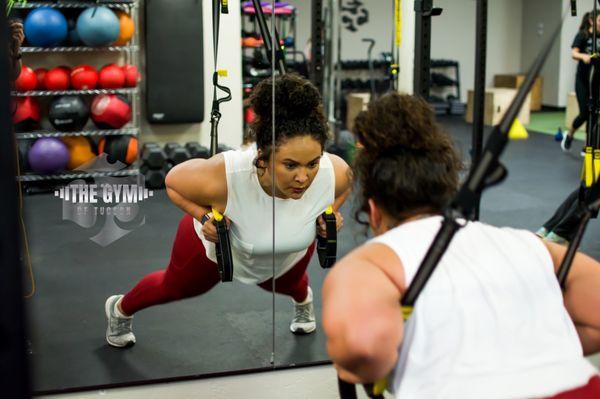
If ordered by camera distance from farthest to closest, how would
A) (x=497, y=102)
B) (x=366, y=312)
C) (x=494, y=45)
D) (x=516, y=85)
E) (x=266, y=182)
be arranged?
(x=494, y=45) → (x=516, y=85) → (x=497, y=102) → (x=266, y=182) → (x=366, y=312)

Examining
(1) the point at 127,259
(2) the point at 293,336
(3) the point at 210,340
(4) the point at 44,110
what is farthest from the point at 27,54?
(2) the point at 293,336

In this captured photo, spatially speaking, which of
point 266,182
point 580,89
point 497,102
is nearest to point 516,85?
point 497,102

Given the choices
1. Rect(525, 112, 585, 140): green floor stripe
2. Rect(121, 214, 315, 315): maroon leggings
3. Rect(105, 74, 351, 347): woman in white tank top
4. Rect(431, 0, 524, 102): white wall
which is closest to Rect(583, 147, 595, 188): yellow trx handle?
Rect(105, 74, 351, 347): woman in white tank top

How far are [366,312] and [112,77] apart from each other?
203 cm

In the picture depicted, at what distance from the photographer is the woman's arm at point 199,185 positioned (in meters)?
2.53

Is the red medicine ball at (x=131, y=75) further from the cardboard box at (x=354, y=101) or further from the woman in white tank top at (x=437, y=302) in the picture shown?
the cardboard box at (x=354, y=101)

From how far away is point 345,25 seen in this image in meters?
6.49

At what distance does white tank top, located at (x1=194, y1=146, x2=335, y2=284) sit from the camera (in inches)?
100

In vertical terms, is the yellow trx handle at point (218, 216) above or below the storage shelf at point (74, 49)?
below

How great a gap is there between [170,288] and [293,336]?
0.51m

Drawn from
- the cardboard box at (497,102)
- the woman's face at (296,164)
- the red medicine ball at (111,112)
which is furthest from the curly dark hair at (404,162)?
the cardboard box at (497,102)

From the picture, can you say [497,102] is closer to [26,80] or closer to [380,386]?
[26,80]

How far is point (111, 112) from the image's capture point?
9.59 feet

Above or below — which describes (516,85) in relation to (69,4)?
below
